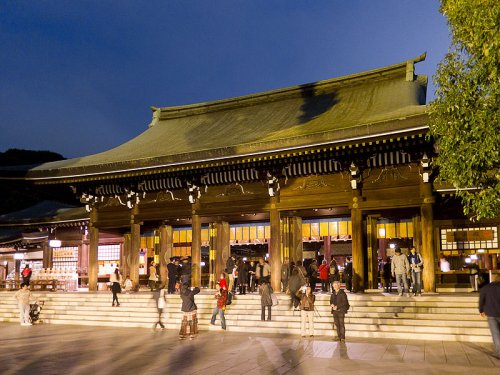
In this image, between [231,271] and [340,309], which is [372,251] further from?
[340,309]

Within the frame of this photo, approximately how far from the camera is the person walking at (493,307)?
10.9 meters

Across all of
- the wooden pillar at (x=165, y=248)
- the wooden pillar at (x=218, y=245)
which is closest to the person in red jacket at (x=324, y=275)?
the wooden pillar at (x=218, y=245)

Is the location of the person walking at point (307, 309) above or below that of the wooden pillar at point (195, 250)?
below

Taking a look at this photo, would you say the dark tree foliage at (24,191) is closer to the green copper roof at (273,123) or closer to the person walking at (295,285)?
the green copper roof at (273,123)

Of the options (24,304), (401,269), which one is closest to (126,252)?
(24,304)

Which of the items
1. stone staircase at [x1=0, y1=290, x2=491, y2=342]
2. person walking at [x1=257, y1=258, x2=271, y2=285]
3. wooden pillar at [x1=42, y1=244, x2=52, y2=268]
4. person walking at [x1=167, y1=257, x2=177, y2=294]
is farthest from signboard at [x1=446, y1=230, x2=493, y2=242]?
wooden pillar at [x1=42, y1=244, x2=52, y2=268]

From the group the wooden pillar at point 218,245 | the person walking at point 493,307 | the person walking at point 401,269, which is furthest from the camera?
the wooden pillar at point 218,245

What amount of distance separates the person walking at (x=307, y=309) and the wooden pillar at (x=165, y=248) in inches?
464

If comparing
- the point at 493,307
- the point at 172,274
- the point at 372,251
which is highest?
the point at 372,251

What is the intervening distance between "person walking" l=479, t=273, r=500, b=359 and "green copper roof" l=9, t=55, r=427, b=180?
6.05 metres

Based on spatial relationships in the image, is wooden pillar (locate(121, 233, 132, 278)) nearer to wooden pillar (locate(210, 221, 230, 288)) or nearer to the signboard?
wooden pillar (locate(210, 221, 230, 288))

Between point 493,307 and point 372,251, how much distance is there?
995cm

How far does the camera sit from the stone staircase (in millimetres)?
14203

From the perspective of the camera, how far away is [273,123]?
76.7ft
